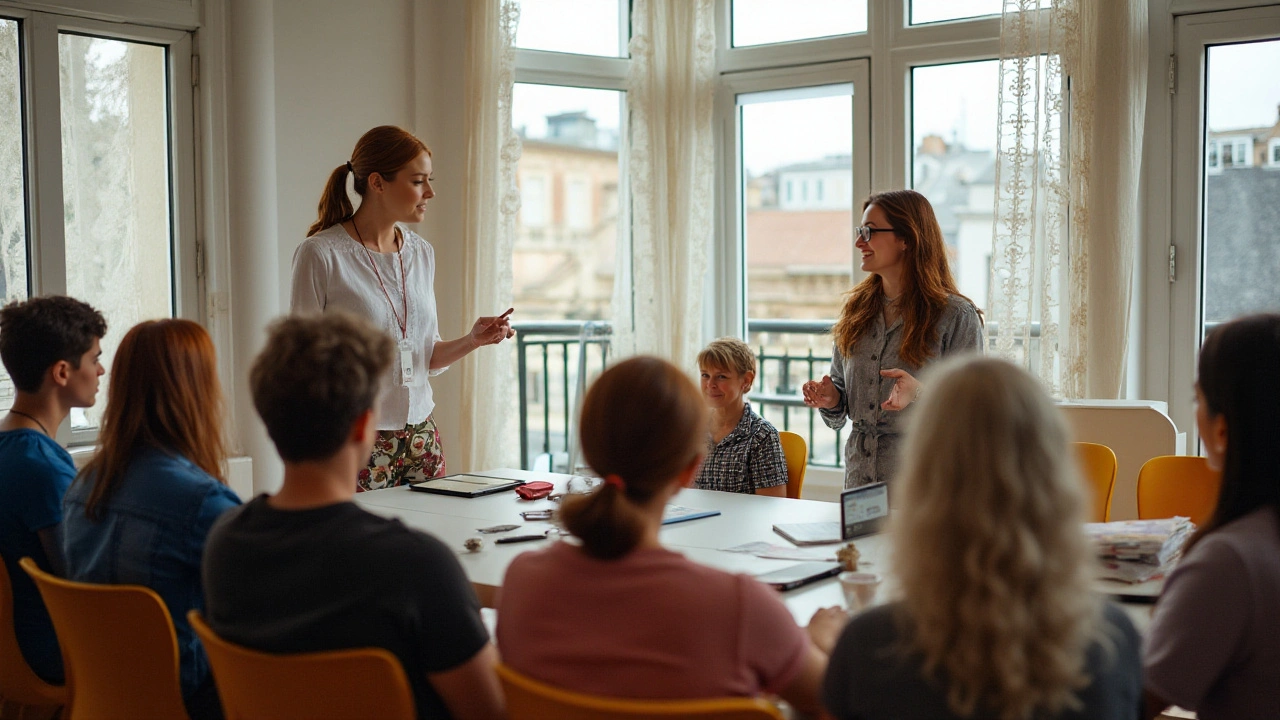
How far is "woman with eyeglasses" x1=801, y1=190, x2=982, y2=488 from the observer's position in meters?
2.97

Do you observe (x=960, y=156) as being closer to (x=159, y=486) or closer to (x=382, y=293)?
(x=382, y=293)

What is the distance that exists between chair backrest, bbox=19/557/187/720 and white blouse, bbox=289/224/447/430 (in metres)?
1.32

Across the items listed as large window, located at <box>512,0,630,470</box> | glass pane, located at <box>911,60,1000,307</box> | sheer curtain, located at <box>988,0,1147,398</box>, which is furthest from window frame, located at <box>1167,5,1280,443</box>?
large window, located at <box>512,0,630,470</box>

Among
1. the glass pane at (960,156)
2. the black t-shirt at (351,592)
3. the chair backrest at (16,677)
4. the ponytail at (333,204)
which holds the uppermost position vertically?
the glass pane at (960,156)

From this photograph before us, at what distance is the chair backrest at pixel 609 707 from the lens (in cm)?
115

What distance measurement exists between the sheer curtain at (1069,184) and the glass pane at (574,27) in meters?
1.83

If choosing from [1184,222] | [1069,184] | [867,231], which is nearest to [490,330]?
[867,231]

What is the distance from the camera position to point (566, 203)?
5148 mm

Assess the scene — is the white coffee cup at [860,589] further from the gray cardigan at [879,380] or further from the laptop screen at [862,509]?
the gray cardigan at [879,380]

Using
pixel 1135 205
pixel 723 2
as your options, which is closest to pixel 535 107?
pixel 723 2

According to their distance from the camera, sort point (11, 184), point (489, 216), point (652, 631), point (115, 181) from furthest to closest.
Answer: point (489, 216)
point (115, 181)
point (11, 184)
point (652, 631)

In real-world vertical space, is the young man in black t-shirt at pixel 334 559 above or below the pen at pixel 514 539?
above

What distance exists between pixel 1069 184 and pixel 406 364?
2.42 m

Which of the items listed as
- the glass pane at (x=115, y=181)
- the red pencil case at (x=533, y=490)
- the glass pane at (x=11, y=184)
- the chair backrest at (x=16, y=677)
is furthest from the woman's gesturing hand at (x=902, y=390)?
the glass pane at (x=11, y=184)
